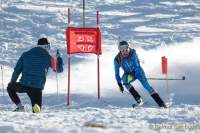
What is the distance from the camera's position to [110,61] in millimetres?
19266

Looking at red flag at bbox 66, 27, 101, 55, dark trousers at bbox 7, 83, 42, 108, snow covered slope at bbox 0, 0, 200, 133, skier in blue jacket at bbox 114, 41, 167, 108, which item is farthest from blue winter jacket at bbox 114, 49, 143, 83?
red flag at bbox 66, 27, 101, 55

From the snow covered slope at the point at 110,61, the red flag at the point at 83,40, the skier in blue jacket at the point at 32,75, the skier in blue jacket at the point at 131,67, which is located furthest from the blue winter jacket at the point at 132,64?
the red flag at the point at 83,40

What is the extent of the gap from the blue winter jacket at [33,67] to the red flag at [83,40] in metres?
3.58

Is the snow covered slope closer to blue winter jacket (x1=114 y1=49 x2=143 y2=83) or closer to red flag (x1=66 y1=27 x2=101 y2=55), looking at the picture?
blue winter jacket (x1=114 y1=49 x2=143 y2=83)

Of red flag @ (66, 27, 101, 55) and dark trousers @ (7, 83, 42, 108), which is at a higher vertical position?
red flag @ (66, 27, 101, 55)

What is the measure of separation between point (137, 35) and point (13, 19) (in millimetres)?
5098

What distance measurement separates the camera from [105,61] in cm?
1925

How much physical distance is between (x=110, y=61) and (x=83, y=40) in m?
5.12

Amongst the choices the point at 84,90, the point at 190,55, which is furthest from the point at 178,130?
the point at 190,55

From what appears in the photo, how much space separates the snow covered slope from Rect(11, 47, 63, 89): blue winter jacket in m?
0.58

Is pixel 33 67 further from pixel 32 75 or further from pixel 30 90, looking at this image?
pixel 30 90

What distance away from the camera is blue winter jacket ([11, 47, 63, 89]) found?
10469 millimetres

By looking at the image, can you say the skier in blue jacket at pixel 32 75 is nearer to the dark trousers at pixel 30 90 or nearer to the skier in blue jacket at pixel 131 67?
the dark trousers at pixel 30 90

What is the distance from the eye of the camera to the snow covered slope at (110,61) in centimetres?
828
